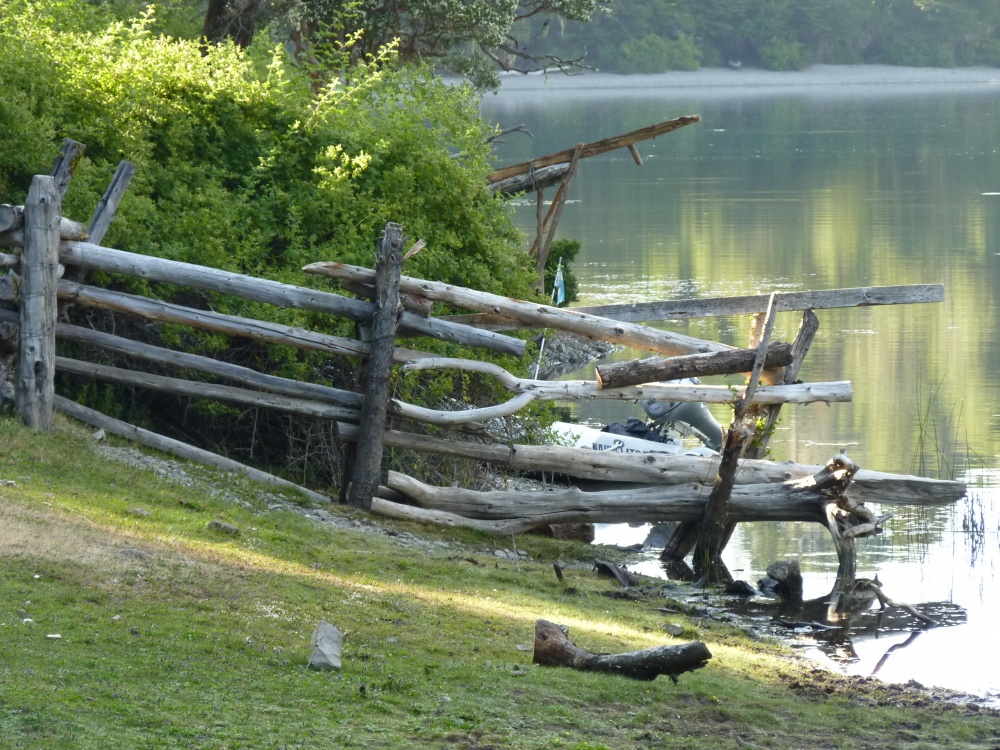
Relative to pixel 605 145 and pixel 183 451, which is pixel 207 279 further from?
pixel 605 145

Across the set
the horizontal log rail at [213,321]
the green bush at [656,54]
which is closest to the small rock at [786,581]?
the horizontal log rail at [213,321]

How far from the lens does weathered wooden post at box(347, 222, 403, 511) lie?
11.7m

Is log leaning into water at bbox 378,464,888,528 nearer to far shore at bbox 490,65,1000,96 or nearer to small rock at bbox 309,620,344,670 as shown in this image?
small rock at bbox 309,620,344,670

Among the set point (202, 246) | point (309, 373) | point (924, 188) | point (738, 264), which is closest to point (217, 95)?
point (202, 246)

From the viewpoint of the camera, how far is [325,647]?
6.96 m

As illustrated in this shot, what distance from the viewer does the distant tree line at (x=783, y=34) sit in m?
102

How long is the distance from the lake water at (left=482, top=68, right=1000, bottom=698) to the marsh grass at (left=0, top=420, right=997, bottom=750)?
6.87ft

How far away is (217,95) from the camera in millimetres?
14938

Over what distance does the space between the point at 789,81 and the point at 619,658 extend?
107784mm

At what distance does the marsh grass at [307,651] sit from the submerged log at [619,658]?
0.08m

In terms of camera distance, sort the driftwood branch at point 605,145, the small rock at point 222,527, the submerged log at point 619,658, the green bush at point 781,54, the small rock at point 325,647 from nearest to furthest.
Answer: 1. the small rock at point 325,647
2. the submerged log at point 619,658
3. the small rock at point 222,527
4. the driftwood branch at point 605,145
5. the green bush at point 781,54

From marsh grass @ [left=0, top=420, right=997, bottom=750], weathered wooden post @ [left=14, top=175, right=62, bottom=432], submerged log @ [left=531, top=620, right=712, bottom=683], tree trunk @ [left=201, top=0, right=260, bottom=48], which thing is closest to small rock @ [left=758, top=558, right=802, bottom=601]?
marsh grass @ [left=0, top=420, right=997, bottom=750]

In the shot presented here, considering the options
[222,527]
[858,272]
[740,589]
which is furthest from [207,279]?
[858,272]

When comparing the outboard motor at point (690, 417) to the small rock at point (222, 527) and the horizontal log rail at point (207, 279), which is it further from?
the small rock at point (222, 527)
